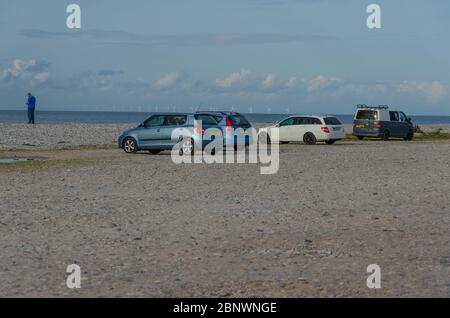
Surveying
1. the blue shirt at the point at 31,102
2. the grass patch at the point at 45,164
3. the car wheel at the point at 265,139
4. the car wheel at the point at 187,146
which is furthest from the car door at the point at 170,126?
the blue shirt at the point at 31,102

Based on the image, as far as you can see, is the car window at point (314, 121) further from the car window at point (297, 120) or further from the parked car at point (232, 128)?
the parked car at point (232, 128)

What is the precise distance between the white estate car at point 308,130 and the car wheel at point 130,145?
36.0 ft

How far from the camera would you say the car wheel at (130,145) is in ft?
102

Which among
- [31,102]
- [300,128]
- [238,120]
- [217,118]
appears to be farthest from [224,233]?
[31,102]

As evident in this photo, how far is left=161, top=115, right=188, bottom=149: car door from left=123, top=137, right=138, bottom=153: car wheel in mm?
1564

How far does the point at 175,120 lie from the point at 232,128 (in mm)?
2418

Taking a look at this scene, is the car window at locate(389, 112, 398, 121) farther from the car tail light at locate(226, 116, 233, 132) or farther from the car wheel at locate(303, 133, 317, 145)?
the car tail light at locate(226, 116, 233, 132)

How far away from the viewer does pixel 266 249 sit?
35.1 ft

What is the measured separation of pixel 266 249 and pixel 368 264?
1463 millimetres

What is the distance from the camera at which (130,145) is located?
3111cm

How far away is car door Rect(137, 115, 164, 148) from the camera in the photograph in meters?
30.1
